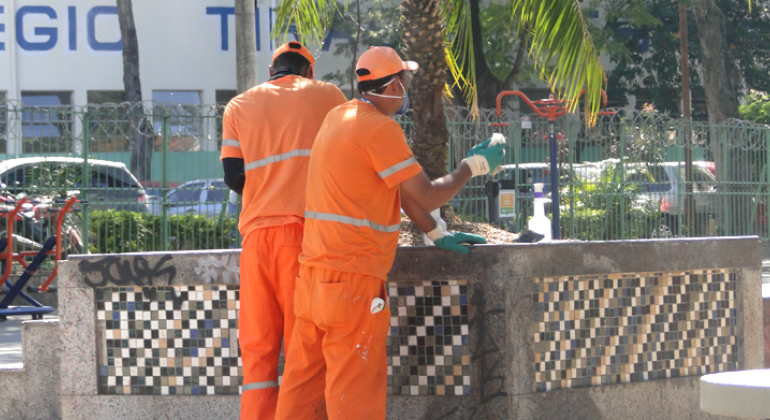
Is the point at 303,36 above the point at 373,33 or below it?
below

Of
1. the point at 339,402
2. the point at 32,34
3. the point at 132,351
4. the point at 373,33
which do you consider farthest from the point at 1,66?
the point at 339,402

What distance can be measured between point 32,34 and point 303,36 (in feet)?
62.8

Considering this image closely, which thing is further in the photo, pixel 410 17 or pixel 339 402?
pixel 410 17

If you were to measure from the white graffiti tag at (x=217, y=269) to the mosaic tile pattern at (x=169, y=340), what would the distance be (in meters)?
0.06

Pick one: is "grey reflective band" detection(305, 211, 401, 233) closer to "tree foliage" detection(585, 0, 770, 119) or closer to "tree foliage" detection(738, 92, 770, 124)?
"tree foliage" detection(738, 92, 770, 124)

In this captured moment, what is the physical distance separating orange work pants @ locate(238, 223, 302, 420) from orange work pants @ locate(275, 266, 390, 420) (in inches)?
9.9

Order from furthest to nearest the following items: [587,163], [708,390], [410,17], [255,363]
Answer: [587,163]
[410,17]
[255,363]
[708,390]

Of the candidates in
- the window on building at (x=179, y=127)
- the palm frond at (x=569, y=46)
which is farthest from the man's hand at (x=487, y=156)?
the window on building at (x=179, y=127)

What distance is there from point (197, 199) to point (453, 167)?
3751 millimetres

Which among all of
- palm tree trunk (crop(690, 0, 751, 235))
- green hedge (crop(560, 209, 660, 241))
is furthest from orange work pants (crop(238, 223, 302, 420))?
palm tree trunk (crop(690, 0, 751, 235))

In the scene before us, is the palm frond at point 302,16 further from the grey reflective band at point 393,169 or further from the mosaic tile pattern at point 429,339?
the grey reflective band at point 393,169

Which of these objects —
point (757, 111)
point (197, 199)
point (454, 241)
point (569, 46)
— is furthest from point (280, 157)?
point (757, 111)

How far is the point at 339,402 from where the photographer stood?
11.6ft

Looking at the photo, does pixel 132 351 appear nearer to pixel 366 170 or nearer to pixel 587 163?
pixel 366 170
